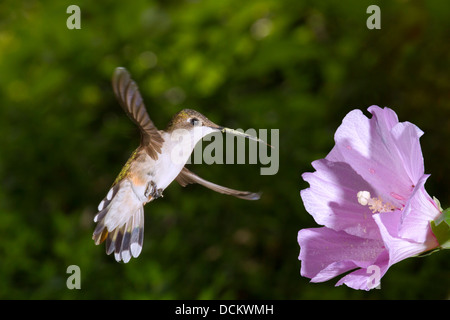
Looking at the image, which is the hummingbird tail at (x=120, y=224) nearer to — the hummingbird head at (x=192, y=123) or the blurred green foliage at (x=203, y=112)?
the hummingbird head at (x=192, y=123)

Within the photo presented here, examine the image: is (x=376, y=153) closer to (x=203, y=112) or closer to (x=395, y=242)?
(x=395, y=242)

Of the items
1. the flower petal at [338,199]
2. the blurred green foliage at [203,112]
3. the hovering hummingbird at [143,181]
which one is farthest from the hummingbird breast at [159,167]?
the blurred green foliage at [203,112]

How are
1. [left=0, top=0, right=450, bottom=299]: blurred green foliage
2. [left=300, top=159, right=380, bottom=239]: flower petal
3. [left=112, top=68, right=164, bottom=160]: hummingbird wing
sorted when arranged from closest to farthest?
[left=112, top=68, right=164, bottom=160]: hummingbird wing, [left=300, top=159, right=380, bottom=239]: flower petal, [left=0, top=0, right=450, bottom=299]: blurred green foliage

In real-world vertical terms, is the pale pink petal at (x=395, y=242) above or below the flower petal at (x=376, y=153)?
below

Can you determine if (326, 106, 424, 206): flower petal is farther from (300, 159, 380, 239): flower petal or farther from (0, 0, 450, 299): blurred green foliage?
(0, 0, 450, 299): blurred green foliage

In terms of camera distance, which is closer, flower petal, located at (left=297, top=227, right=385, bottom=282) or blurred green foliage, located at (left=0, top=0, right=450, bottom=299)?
flower petal, located at (left=297, top=227, right=385, bottom=282)

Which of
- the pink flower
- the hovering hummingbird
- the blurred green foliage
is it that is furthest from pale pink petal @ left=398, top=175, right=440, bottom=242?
the blurred green foliage

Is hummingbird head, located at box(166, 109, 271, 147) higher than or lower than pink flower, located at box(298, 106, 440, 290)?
higher
